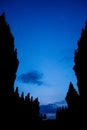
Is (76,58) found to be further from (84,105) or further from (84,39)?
(84,105)

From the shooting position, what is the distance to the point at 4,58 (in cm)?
2823

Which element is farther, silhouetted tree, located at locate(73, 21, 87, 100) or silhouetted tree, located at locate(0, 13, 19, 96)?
silhouetted tree, located at locate(73, 21, 87, 100)

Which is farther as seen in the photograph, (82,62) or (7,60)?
(82,62)

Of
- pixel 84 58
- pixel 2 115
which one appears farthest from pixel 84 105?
pixel 2 115

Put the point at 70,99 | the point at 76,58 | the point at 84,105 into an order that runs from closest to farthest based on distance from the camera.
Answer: the point at 84,105 < the point at 76,58 < the point at 70,99

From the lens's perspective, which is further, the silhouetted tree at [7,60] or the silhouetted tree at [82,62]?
the silhouetted tree at [82,62]

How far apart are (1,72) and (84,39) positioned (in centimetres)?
1736

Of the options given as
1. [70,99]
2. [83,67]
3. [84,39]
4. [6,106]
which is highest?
[84,39]

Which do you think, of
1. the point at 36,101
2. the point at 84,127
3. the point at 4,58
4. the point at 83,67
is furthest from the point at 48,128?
the point at 4,58

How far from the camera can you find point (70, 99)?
161 feet

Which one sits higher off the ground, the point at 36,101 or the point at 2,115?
the point at 36,101

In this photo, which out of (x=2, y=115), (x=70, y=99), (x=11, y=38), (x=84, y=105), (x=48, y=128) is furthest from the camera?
(x=48, y=128)

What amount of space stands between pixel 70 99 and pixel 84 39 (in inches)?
951

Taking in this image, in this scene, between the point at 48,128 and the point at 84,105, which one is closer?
the point at 84,105
